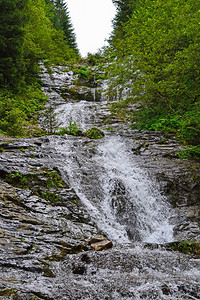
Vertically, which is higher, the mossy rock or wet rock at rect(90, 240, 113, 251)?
the mossy rock

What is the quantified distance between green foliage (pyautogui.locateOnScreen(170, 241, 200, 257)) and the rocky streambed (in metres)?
0.07

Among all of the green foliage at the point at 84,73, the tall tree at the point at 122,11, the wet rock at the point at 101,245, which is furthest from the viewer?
the tall tree at the point at 122,11

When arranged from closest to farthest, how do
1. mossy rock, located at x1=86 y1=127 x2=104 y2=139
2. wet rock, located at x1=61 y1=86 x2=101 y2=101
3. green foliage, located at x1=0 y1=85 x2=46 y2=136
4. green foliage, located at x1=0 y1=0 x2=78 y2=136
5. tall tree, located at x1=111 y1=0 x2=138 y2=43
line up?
green foliage, located at x1=0 y1=85 x2=46 y2=136 < green foliage, located at x1=0 y1=0 x2=78 y2=136 < mossy rock, located at x1=86 y1=127 x2=104 y2=139 < wet rock, located at x1=61 y1=86 x2=101 y2=101 < tall tree, located at x1=111 y1=0 x2=138 y2=43

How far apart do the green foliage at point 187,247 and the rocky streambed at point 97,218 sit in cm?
7

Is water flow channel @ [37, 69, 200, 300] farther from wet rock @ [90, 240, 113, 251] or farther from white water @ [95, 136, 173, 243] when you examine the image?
wet rock @ [90, 240, 113, 251]

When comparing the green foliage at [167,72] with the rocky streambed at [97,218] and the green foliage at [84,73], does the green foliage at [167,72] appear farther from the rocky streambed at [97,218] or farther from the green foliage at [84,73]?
the green foliage at [84,73]

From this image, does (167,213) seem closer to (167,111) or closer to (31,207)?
(31,207)

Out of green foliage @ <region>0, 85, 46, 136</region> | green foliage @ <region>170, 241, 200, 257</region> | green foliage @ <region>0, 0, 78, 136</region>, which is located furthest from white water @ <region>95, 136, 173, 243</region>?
green foliage @ <region>0, 0, 78, 136</region>

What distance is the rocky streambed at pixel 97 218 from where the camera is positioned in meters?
3.20

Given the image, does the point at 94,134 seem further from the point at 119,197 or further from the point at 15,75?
the point at 15,75

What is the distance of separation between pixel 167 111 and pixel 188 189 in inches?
239

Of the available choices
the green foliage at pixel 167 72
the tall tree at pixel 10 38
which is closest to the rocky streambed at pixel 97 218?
the green foliage at pixel 167 72

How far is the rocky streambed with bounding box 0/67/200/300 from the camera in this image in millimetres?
3197

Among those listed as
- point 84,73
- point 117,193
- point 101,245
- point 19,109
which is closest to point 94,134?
point 19,109
